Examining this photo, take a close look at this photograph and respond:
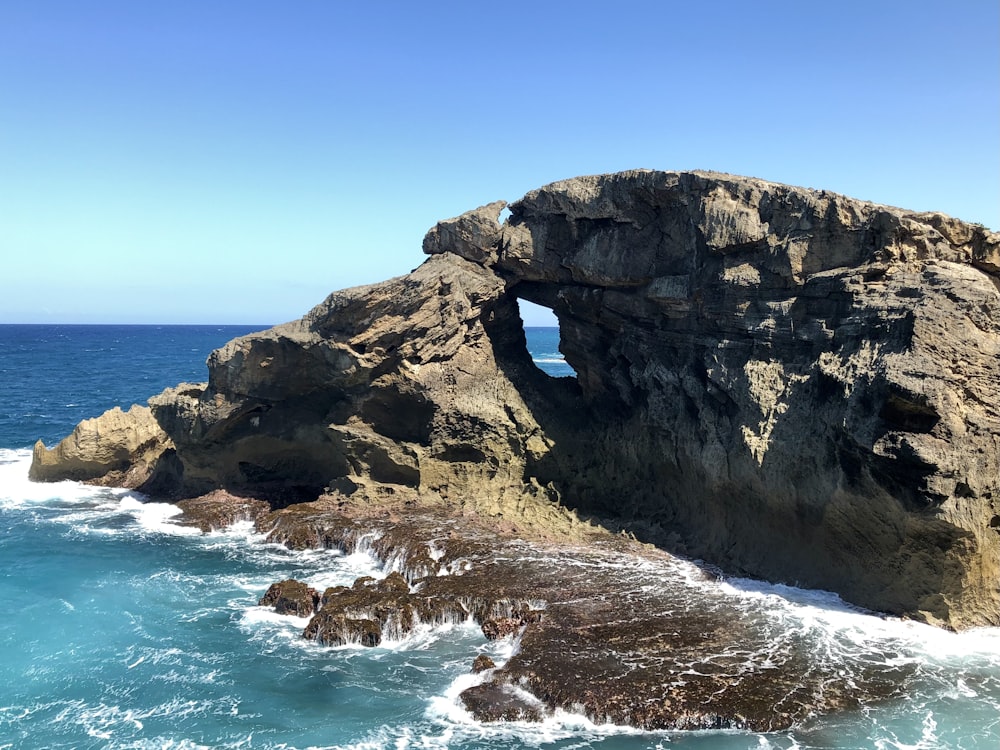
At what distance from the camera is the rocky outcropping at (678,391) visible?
17.1 m

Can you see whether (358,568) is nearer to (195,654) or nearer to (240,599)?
(240,599)

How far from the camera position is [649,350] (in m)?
24.6

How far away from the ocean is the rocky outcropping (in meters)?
2.30

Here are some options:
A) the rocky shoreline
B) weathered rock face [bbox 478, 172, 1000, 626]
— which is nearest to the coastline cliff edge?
weathered rock face [bbox 478, 172, 1000, 626]

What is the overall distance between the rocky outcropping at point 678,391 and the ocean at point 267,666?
2.30m

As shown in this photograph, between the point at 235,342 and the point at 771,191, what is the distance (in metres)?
19.4

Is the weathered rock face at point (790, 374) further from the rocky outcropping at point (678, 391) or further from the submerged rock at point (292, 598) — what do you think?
the submerged rock at point (292, 598)

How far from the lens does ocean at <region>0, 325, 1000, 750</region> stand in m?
13.7

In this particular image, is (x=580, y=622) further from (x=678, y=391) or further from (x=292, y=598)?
(x=678, y=391)

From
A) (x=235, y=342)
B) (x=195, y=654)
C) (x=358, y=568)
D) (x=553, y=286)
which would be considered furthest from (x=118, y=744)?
(x=553, y=286)

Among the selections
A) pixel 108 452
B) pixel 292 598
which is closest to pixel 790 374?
pixel 292 598

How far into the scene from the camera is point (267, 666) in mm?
16594

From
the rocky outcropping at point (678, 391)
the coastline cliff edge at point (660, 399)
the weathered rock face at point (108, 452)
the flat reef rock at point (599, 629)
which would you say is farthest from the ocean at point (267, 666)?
the weathered rock face at point (108, 452)

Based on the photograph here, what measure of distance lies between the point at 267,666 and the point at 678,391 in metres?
14.2
